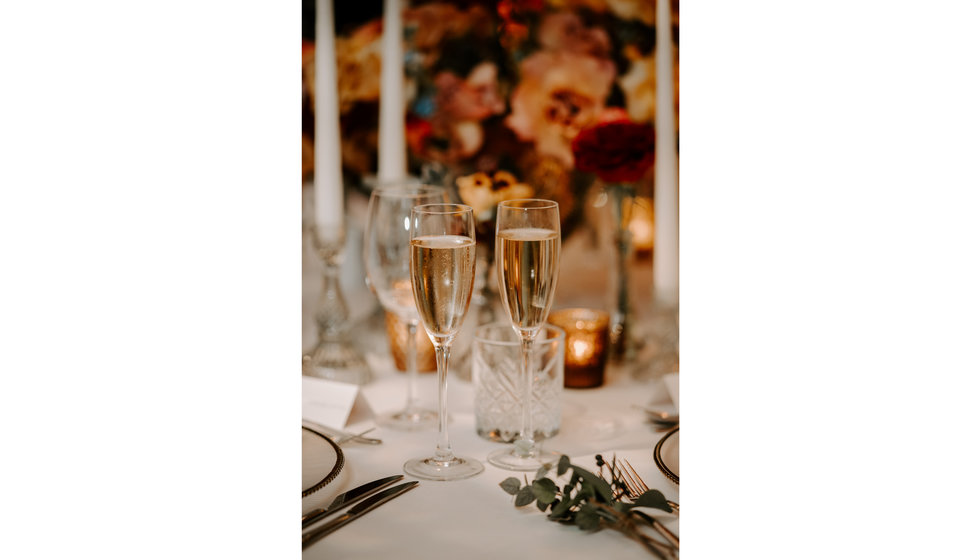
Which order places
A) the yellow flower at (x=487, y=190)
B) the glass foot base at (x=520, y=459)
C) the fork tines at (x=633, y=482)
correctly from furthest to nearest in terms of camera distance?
1. the yellow flower at (x=487, y=190)
2. the glass foot base at (x=520, y=459)
3. the fork tines at (x=633, y=482)

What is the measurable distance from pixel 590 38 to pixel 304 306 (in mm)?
698

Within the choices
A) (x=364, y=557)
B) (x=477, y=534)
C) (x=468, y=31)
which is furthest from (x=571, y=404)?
(x=468, y=31)

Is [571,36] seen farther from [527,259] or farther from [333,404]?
[333,404]

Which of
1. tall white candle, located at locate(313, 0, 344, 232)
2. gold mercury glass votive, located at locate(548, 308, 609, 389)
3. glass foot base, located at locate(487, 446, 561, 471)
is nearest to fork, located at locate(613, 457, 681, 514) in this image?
glass foot base, located at locate(487, 446, 561, 471)

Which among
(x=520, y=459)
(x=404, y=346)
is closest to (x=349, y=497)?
(x=520, y=459)

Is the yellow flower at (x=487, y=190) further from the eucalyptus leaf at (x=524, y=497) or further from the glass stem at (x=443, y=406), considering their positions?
the eucalyptus leaf at (x=524, y=497)

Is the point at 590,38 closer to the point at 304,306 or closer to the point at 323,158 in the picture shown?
the point at 323,158

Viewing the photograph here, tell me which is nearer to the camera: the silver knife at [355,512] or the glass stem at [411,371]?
the silver knife at [355,512]

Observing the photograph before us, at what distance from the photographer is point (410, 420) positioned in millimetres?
1504

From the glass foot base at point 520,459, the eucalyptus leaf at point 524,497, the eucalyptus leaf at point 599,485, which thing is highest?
the eucalyptus leaf at point 599,485

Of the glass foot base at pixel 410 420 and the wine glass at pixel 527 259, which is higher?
the wine glass at pixel 527 259

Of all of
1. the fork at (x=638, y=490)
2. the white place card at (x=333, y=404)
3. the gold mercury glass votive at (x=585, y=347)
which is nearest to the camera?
the fork at (x=638, y=490)

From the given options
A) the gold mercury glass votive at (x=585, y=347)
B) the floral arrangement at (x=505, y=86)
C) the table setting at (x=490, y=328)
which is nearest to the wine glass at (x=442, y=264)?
the table setting at (x=490, y=328)

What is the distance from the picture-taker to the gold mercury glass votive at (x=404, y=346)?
1682mm
